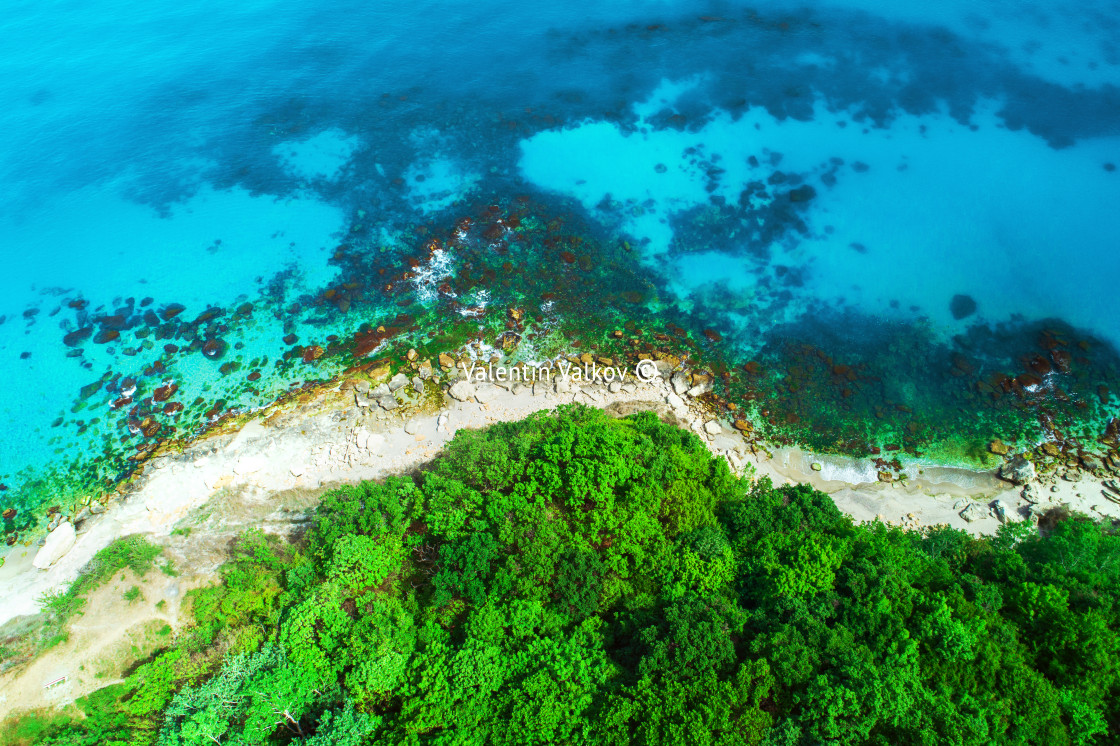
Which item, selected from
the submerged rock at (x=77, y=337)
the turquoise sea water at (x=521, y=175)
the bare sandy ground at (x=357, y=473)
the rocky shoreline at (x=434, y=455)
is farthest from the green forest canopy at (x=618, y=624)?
the submerged rock at (x=77, y=337)

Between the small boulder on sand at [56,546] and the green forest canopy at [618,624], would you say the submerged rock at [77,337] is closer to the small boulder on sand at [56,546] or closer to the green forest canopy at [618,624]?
the small boulder on sand at [56,546]

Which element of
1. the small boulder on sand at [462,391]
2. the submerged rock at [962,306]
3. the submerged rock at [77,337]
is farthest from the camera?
the submerged rock at [77,337]

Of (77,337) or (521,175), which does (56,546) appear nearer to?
(77,337)

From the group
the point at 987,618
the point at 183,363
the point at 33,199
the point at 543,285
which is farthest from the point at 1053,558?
the point at 33,199

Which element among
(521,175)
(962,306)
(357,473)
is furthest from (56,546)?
(962,306)

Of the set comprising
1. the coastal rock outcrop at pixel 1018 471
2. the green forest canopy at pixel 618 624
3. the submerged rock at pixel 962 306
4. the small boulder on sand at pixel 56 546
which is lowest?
the coastal rock outcrop at pixel 1018 471

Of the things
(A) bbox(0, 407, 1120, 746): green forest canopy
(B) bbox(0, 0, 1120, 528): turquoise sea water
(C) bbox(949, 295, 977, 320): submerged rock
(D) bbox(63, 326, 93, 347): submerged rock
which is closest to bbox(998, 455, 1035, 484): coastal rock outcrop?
(A) bbox(0, 407, 1120, 746): green forest canopy

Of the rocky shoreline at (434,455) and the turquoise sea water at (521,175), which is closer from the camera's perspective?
the rocky shoreline at (434,455)
